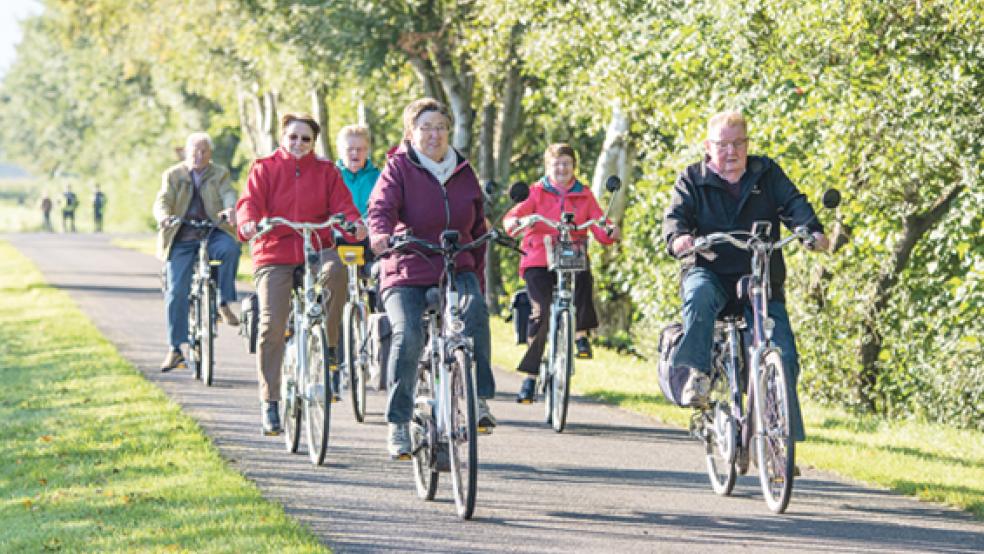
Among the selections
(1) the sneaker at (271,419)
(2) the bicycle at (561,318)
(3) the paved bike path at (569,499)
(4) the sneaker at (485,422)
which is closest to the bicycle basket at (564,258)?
(2) the bicycle at (561,318)

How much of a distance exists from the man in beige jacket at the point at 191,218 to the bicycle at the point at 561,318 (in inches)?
127

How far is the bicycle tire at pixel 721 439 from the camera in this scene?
839cm

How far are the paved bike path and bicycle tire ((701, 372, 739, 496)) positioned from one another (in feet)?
0.36

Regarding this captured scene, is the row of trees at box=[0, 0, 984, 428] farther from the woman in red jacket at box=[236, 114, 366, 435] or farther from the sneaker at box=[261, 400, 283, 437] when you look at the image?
the sneaker at box=[261, 400, 283, 437]

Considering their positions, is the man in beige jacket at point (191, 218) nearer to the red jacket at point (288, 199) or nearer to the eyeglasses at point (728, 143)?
the red jacket at point (288, 199)

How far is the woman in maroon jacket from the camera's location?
8.53 meters

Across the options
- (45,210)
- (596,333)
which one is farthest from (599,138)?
(45,210)

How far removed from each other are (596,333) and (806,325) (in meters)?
8.59

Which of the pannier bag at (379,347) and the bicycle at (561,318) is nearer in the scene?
the pannier bag at (379,347)

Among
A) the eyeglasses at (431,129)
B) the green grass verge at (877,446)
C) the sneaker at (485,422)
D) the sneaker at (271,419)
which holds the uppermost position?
the eyeglasses at (431,129)

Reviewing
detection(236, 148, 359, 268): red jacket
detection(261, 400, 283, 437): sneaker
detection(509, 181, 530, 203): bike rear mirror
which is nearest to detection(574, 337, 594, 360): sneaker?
detection(236, 148, 359, 268): red jacket

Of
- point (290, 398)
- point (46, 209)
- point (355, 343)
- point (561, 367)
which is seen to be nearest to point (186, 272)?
point (355, 343)

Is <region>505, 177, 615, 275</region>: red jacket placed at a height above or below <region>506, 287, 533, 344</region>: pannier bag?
above

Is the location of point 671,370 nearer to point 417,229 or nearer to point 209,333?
point 417,229
